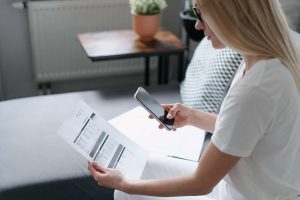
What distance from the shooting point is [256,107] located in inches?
34.4

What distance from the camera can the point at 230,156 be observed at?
0.91 metres

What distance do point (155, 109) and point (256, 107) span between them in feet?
1.42

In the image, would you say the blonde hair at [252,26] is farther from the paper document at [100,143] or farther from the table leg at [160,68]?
the table leg at [160,68]

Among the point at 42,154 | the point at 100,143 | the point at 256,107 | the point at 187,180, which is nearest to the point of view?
the point at 256,107

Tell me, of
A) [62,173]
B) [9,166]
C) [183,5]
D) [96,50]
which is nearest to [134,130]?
[62,173]

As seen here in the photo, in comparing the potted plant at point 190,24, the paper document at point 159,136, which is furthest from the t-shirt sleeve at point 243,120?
the potted plant at point 190,24

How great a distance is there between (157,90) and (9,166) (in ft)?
2.40

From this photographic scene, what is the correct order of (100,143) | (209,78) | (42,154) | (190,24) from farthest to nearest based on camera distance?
1. (190,24)
2. (209,78)
3. (42,154)
4. (100,143)

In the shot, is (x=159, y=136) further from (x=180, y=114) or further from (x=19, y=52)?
(x=19, y=52)

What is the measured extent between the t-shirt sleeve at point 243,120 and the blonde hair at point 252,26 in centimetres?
9

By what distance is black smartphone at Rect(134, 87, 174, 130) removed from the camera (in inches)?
48.8

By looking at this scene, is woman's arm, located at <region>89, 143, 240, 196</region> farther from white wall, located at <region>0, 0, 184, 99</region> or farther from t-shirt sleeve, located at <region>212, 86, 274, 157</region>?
white wall, located at <region>0, 0, 184, 99</region>

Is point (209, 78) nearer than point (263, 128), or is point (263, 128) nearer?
point (263, 128)

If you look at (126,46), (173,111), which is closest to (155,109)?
(173,111)
